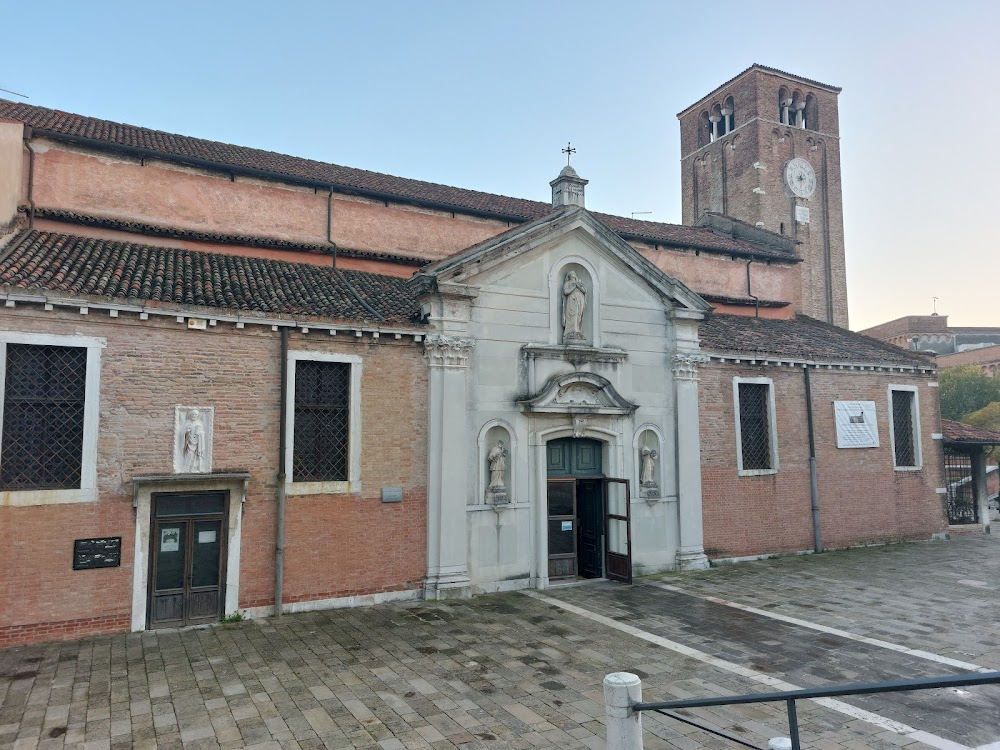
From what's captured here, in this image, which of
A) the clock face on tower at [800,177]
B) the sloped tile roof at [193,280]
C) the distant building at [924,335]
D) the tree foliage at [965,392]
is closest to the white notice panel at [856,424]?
the sloped tile roof at [193,280]

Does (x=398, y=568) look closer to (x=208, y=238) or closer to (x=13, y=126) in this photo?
(x=208, y=238)

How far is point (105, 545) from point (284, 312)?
195 inches

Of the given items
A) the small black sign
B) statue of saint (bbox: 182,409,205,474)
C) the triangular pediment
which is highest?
the triangular pediment

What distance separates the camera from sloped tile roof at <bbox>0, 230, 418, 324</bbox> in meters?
11.5

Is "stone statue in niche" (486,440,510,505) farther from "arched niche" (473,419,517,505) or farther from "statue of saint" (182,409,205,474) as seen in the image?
"statue of saint" (182,409,205,474)

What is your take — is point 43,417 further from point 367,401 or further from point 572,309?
point 572,309

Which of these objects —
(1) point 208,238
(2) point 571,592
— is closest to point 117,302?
(1) point 208,238

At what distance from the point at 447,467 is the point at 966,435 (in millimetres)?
18705

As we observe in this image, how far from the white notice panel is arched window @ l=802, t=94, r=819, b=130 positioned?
20.3 metres

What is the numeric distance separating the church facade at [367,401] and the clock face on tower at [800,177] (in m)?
13.6

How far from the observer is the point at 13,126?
1388 centimetres

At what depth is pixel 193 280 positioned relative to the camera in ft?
43.2

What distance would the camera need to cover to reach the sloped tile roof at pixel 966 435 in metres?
21.9

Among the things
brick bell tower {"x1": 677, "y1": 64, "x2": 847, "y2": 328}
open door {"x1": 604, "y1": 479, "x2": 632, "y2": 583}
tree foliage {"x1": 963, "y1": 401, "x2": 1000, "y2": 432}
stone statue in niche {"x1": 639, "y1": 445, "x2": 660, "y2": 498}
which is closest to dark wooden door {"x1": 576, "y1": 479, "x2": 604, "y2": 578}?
open door {"x1": 604, "y1": 479, "x2": 632, "y2": 583}
